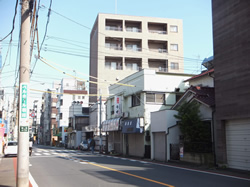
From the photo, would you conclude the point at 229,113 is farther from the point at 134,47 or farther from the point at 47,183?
the point at 134,47

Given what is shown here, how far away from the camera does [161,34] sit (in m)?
55.9

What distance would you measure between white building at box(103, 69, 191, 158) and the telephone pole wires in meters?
18.6

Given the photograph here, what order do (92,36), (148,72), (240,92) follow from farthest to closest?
1. (92,36)
2. (148,72)
3. (240,92)

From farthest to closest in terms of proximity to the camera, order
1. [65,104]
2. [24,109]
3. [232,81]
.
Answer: [65,104]
[232,81]
[24,109]

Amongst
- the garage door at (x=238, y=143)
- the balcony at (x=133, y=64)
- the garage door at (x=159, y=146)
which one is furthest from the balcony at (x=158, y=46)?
the garage door at (x=238, y=143)

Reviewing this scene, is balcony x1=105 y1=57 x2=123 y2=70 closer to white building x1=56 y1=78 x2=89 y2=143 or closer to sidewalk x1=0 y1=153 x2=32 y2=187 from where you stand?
white building x1=56 y1=78 x2=89 y2=143

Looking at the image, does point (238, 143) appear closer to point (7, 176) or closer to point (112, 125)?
point (7, 176)

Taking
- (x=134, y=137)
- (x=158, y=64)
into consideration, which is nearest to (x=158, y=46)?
(x=158, y=64)

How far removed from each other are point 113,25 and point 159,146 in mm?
35588

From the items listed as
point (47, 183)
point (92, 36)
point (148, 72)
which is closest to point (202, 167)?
point (47, 183)

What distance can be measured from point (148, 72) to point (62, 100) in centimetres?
5226

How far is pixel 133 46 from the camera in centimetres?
5609

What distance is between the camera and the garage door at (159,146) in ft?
80.4

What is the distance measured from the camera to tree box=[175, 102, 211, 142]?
20.2 meters
